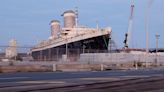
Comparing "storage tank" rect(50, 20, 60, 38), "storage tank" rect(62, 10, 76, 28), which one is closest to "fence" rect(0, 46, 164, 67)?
"storage tank" rect(62, 10, 76, 28)

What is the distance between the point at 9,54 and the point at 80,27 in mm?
47830

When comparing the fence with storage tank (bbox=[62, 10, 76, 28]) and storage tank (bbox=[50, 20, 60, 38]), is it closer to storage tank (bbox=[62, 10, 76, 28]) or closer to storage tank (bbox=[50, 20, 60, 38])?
storage tank (bbox=[62, 10, 76, 28])

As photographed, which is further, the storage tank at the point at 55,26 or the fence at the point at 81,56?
the storage tank at the point at 55,26

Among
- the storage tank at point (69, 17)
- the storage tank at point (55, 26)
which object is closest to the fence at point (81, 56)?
the storage tank at point (69, 17)

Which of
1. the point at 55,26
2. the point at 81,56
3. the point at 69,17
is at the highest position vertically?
the point at 69,17

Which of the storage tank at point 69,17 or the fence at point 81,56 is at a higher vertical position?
the storage tank at point 69,17

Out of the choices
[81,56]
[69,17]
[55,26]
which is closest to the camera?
[81,56]

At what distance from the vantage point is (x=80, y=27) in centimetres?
8744

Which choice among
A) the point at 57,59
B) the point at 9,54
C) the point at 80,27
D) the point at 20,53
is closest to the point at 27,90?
the point at 9,54

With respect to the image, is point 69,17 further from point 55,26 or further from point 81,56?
point 81,56

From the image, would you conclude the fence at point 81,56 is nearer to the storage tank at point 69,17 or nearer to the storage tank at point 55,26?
the storage tank at point 69,17

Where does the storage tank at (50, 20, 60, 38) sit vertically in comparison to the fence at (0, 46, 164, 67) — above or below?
above

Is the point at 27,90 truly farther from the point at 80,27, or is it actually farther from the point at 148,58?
the point at 80,27

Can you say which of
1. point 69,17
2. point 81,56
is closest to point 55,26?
point 69,17
